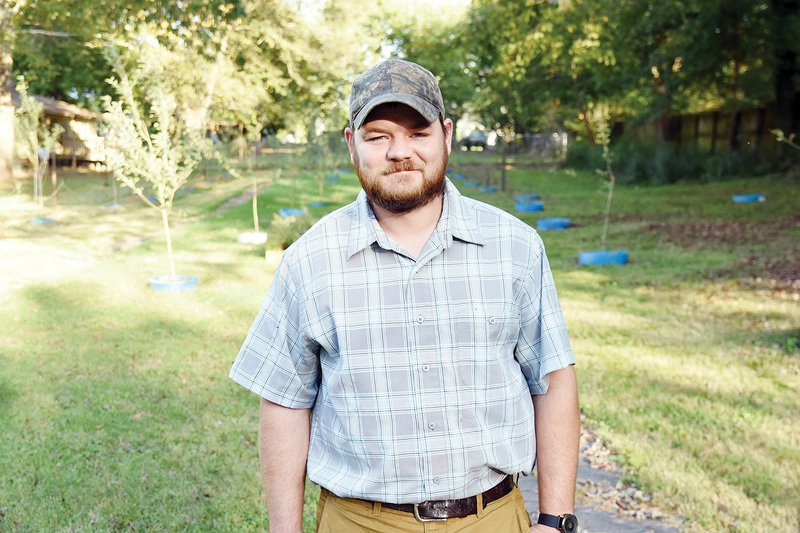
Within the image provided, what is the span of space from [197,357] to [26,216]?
1452 cm

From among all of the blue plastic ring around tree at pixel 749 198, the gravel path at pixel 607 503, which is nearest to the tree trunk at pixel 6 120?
the blue plastic ring around tree at pixel 749 198

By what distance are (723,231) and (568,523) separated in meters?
13.0

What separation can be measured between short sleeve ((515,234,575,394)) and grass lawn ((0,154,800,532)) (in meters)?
2.45

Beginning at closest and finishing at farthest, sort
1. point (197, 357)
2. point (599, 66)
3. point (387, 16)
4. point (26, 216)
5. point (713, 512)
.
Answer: point (713, 512) < point (197, 357) < point (26, 216) < point (599, 66) < point (387, 16)

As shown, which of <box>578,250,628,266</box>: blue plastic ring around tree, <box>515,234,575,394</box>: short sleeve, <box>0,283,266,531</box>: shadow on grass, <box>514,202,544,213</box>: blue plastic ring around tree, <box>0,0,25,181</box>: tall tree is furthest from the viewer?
<box>0,0,25,181</box>: tall tree

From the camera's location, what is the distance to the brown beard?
1.93m

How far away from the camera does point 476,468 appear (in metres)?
1.91

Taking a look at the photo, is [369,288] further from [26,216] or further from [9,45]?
[9,45]

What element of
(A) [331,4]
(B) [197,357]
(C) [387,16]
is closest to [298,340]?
(B) [197,357]

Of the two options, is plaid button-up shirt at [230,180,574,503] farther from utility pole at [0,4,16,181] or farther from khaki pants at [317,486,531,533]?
utility pole at [0,4,16,181]

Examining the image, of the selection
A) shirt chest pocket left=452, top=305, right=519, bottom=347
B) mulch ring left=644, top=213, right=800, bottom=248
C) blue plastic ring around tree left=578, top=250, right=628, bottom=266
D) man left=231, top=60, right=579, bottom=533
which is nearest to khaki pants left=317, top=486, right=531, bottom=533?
man left=231, top=60, right=579, bottom=533

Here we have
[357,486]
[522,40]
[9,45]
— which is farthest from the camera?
[9,45]

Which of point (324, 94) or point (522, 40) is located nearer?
point (522, 40)

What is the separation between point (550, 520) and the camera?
2035 mm
